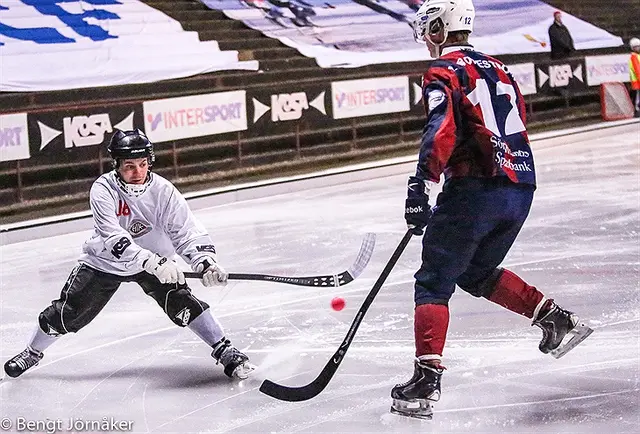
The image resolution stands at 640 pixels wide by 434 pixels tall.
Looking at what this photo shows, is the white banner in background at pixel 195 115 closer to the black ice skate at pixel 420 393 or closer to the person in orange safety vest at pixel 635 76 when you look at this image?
the person in orange safety vest at pixel 635 76

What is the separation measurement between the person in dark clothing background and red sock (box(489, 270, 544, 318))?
40.3 feet

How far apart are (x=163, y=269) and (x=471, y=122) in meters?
1.24

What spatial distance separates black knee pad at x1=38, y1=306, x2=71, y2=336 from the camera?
4.75 meters

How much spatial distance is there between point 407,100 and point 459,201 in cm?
993

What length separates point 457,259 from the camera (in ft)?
13.6

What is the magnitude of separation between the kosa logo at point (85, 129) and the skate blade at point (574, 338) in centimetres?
677

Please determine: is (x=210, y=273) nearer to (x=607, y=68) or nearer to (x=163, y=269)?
(x=163, y=269)

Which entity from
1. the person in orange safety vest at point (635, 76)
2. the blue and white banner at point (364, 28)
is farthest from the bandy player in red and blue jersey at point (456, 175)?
the person in orange safety vest at point (635, 76)

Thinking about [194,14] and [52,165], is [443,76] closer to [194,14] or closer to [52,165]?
[52,165]

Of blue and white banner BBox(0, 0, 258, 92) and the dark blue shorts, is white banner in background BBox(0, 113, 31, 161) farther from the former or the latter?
the dark blue shorts

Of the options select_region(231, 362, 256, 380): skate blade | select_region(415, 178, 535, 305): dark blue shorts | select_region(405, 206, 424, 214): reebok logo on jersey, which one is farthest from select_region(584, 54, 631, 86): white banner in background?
select_region(405, 206, 424, 214): reebok logo on jersey

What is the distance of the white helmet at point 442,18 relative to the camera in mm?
4172

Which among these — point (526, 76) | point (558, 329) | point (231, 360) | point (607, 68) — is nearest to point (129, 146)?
point (231, 360)

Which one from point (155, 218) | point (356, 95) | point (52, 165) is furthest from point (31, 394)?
point (356, 95)
